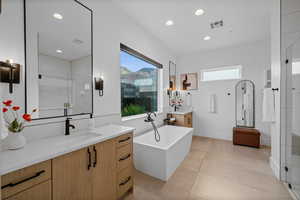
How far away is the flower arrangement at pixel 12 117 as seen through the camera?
1.05 m

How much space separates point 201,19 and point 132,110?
Result: 2.50m

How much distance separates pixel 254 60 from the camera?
3631mm

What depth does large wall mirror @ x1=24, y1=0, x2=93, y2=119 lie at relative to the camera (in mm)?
1292

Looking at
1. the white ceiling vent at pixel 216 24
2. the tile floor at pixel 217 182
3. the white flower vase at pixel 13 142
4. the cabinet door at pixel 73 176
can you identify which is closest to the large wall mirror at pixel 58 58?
the white flower vase at pixel 13 142

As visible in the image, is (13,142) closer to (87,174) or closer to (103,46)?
(87,174)

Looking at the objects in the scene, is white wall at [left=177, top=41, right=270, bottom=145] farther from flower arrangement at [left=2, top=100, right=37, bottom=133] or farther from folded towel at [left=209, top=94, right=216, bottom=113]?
flower arrangement at [left=2, top=100, right=37, bottom=133]

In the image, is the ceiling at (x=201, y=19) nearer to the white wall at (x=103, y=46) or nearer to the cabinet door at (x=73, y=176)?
the white wall at (x=103, y=46)

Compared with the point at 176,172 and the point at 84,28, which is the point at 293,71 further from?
the point at 84,28

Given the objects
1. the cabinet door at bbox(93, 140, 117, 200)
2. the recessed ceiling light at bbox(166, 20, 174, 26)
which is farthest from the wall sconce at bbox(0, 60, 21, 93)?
the recessed ceiling light at bbox(166, 20, 174, 26)

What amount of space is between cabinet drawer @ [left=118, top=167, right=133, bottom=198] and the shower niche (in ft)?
10.9

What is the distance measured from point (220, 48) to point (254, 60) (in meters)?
1.04

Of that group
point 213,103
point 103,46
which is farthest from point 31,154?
point 213,103

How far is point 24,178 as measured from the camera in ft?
2.66

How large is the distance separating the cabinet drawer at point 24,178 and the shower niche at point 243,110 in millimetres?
4208
